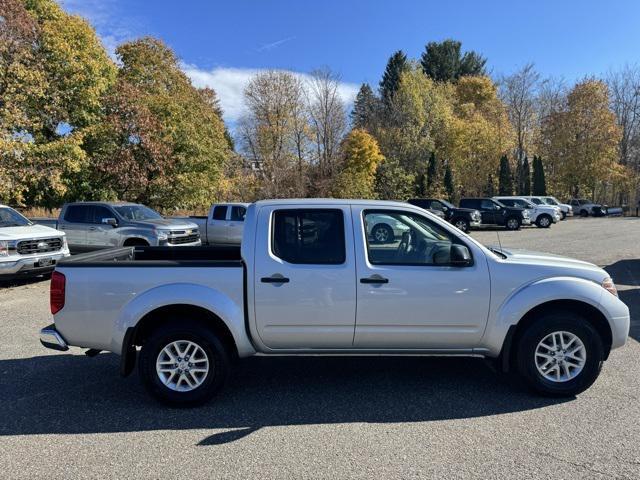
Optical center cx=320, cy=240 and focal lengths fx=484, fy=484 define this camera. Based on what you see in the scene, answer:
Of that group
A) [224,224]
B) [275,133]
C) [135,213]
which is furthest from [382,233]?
[275,133]

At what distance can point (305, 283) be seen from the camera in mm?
4254

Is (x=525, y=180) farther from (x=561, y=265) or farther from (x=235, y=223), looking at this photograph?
(x=561, y=265)

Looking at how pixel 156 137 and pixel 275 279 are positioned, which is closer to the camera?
pixel 275 279

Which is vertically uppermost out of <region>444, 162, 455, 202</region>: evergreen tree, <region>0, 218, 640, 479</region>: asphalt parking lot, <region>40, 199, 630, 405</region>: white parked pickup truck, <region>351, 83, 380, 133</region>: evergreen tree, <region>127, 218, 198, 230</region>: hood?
<region>351, 83, 380, 133</region>: evergreen tree

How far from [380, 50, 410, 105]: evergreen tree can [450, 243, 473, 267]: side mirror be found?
54940mm

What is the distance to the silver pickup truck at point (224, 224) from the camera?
1645 cm

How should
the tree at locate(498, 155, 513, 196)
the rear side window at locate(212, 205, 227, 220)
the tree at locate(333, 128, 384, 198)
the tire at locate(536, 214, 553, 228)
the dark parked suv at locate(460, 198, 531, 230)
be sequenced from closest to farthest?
1. the rear side window at locate(212, 205, 227, 220)
2. the dark parked suv at locate(460, 198, 531, 230)
3. the tire at locate(536, 214, 553, 228)
4. the tree at locate(333, 128, 384, 198)
5. the tree at locate(498, 155, 513, 196)

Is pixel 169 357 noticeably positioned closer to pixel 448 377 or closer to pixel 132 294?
pixel 132 294

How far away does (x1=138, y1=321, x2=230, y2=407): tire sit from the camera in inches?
169

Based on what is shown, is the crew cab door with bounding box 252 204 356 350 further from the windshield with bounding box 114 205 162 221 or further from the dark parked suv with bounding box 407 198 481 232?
the dark parked suv with bounding box 407 198 481 232

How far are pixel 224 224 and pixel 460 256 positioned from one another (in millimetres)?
13172

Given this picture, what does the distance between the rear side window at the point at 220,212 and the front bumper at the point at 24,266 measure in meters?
6.86

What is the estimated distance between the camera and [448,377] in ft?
16.5

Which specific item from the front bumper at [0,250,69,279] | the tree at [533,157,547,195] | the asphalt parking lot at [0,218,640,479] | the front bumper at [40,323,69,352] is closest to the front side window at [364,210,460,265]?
the asphalt parking lot at [0,218,640,479]
